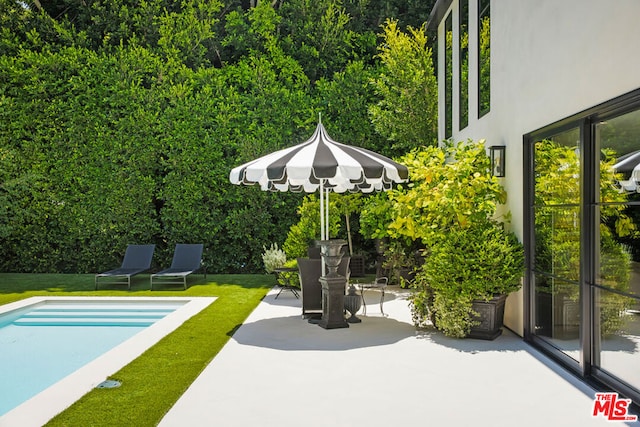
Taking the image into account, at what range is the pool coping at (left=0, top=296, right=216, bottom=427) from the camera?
16.0ft

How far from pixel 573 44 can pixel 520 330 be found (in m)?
3.79

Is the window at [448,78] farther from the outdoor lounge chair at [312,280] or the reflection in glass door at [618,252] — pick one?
the reflection in glass door at [618,252]

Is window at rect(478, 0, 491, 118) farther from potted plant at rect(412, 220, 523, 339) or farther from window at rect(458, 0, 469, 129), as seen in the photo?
potted plant at rect(412, 220, 523, 339)

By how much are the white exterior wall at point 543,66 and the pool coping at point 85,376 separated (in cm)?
499

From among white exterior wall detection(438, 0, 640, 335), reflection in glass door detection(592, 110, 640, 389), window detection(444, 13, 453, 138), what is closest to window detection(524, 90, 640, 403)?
reflection in glass door detection(592, 110, 640, 389)

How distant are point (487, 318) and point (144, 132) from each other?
10056 mm

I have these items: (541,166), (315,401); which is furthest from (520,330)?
(315,401)

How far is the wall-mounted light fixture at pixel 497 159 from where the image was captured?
8469mm

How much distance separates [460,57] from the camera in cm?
1148

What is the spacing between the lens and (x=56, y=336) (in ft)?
29.5

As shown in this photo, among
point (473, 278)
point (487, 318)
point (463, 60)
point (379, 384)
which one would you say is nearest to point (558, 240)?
point (473, 278)

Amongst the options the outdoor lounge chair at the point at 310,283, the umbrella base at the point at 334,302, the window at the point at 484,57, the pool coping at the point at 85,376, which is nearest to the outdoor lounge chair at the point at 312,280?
the outdoor lounge chair at the point at 310,283

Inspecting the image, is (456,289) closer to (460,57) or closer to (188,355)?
(188,355)

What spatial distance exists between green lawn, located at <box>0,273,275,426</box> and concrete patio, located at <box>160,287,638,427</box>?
21 centimetres
